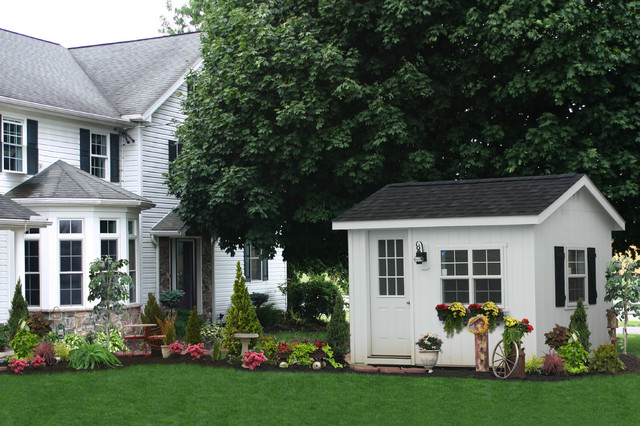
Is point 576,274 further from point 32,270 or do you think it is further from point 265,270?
point 265,270

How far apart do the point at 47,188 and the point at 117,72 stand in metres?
7.17

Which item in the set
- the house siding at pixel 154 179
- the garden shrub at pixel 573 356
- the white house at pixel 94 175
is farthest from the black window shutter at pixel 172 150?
the garden shrub at pixel 573 356

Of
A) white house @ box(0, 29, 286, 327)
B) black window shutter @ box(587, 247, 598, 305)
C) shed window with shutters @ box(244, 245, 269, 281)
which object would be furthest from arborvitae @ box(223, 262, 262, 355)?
shed window with shutters @ box(244, 245, 269, 281)

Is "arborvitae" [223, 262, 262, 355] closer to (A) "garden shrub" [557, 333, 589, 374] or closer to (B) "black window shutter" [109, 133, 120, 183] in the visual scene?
(A) "garden shrub" [557, 333, 589, 374]

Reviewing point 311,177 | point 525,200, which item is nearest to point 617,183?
point 525,200

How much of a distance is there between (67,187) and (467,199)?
1018 centimetres

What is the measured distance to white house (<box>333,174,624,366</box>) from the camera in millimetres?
13648

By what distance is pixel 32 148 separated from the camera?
2058cm

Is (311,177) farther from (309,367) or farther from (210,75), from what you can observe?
(309,367)

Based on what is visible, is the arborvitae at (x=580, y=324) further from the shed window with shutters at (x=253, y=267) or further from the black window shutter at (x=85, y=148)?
the shed window with shutters at (x=253, y=267)

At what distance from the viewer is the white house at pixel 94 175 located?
19.6m

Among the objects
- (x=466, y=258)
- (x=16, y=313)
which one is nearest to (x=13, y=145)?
(x=16, y=313)

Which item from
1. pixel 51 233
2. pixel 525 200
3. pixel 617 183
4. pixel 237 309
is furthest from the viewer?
pixel 51 233

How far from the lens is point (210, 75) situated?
22047 millimetres
